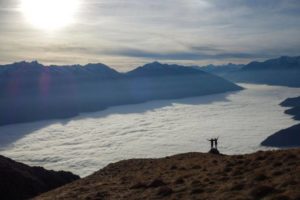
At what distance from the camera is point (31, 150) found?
196m

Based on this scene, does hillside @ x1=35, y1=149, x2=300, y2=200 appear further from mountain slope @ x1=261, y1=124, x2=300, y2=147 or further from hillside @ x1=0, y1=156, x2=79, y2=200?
mountain slope @ x1=261, y1=124, x2=300, y2=147

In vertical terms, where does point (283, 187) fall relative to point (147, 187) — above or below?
above

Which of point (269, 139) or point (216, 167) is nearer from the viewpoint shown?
point (216, 167)

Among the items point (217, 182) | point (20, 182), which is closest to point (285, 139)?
point (20, 182)

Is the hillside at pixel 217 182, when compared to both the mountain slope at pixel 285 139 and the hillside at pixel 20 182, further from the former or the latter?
the mountain slope at pixel 285 139

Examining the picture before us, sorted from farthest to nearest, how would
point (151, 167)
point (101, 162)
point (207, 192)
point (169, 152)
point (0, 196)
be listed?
1. point (169, 152)
2. point (101, 162)
3. point (0, 196)
4. point (151, 167)
5. point (207, 192)

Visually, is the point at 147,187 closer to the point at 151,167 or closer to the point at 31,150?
the point at 151,167

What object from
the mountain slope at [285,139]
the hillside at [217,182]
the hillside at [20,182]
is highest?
the hillside at [217,182]

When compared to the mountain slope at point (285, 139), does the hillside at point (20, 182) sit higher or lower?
higher

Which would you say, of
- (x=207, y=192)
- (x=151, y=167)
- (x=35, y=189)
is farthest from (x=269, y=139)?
(x=207, y=192)

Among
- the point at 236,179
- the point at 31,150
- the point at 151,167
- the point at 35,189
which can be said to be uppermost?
the point at 236,179

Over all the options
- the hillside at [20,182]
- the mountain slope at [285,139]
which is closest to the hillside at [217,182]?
the hillside at [20,182]

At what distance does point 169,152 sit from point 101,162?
31.1 meters

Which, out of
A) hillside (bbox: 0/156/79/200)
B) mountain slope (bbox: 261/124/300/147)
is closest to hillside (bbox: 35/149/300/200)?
hillside (bbox: 0/156/79/200)
